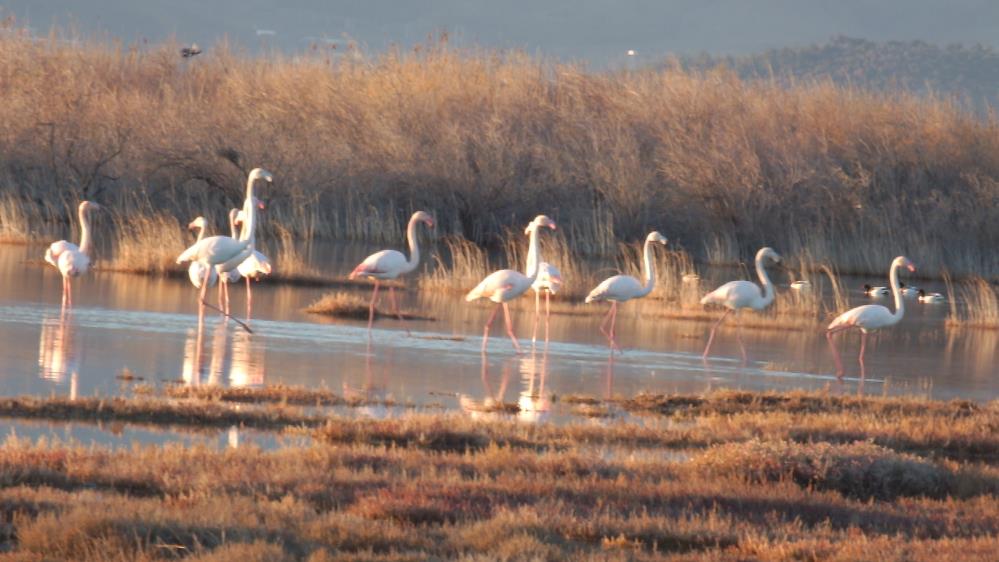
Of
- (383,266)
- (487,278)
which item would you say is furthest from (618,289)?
(383,266)

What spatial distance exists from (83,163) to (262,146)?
4.24 meters

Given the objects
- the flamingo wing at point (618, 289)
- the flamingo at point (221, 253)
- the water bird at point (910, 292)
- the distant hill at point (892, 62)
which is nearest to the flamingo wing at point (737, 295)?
the flamingo wing at point (618, 289)

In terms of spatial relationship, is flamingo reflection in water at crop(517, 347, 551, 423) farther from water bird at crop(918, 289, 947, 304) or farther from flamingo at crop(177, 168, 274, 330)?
water bird at crop(918, 289, 947, 304)

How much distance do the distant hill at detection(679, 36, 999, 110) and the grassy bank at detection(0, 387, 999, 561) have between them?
109 m

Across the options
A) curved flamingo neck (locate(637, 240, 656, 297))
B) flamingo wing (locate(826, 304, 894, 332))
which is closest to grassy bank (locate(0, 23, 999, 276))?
curved flamingo neck (locate(637, 240, 656, 297))

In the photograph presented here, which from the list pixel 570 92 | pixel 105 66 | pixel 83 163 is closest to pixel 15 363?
pixel 83 163

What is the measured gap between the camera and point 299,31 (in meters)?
142

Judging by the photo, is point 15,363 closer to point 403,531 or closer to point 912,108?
point 403,531

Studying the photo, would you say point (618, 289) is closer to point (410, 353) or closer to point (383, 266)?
point (383, 266)

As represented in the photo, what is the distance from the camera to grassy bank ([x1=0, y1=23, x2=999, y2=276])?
38.8 metres

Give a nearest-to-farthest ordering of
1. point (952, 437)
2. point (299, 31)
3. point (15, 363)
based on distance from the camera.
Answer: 1. point (952, 437)
2. point (15, 363)
3. point (299, 31)

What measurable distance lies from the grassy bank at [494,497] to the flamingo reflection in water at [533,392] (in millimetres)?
1052

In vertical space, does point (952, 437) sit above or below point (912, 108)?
below

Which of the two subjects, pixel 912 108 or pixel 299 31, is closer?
pixel 912 108
